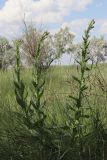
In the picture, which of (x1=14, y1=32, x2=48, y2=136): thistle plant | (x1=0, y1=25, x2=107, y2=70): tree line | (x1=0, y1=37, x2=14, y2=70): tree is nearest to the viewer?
(x1=14, y1=32, x2=48, y2=136): thistle plant

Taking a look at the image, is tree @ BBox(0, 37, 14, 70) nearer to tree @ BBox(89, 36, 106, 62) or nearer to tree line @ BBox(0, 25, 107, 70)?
tree line @ BBox(0, 25, 107, 70)

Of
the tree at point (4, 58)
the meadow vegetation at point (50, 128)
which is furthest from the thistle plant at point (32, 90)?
the tree at point (4, 58)

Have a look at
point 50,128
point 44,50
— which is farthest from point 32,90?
point 44,50

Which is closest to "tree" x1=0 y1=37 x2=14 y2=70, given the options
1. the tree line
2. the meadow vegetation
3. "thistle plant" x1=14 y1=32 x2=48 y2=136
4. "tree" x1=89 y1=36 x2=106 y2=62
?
the tree line

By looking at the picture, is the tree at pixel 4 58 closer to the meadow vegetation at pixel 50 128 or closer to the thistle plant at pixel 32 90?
the meadow vegetation at pixel 50 128

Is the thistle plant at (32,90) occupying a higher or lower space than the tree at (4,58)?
lower

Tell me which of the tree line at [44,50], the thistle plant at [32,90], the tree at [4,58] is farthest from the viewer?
the tree at [4,58]

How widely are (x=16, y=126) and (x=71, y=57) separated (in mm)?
1834

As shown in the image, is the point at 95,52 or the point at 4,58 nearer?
the point at 95,52

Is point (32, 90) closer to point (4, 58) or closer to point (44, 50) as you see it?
point (44, 50)

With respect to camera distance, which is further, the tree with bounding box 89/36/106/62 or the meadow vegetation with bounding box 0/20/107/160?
the tree with bounding box 89/36/106/62

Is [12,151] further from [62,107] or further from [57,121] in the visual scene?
[62,107]

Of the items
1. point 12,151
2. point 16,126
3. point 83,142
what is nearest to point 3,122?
point 16,126

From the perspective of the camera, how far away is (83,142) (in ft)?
10.9
